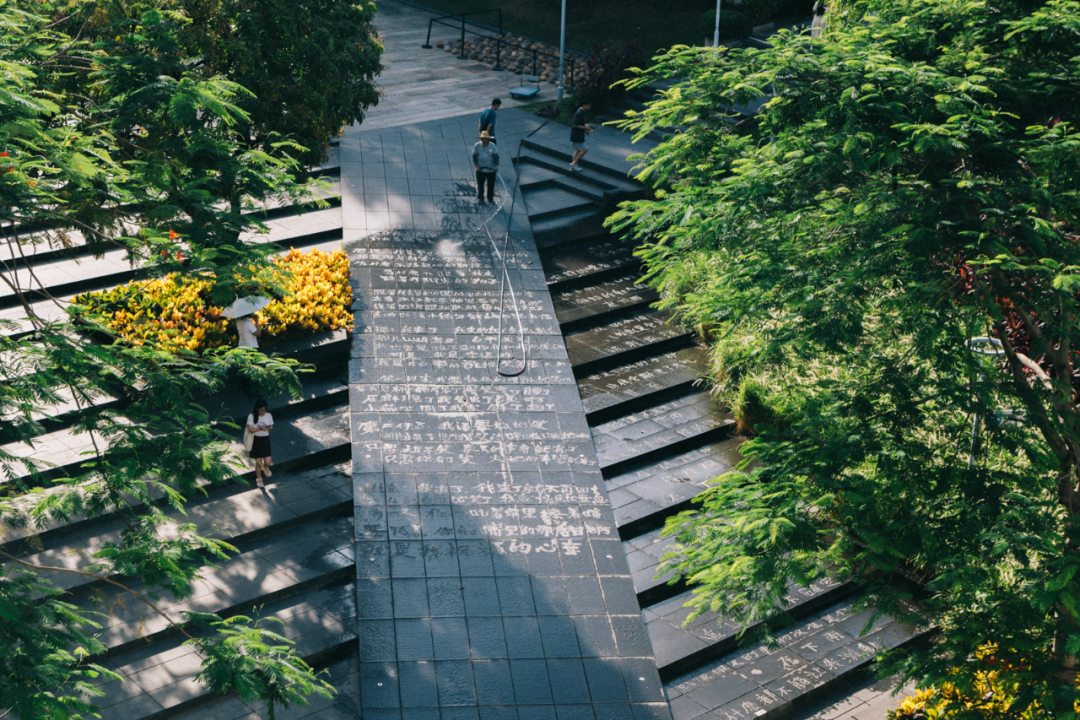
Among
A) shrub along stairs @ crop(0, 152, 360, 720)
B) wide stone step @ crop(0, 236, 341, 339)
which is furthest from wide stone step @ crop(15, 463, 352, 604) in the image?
wide stone step @ crop(0, 236, 341, 339)

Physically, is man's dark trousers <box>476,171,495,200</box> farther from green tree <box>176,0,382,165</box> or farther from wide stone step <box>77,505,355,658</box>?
wide stone step <box>77,505,355,658</box>

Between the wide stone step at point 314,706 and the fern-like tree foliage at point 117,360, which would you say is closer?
the fern-like tree foliage at point 117,360

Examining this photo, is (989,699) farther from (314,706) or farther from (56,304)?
(56,304)

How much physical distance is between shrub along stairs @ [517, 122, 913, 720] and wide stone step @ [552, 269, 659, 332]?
0.02 m

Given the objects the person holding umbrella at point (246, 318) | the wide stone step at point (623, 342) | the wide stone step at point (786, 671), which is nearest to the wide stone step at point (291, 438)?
the person holding umbrella at point (246, 318)

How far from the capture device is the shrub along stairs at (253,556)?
916 centimetres

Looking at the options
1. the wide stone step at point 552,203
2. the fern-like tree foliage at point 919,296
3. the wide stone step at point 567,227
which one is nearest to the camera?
the fern-like tree foliage at point 919,296

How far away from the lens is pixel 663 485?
40.3 feet

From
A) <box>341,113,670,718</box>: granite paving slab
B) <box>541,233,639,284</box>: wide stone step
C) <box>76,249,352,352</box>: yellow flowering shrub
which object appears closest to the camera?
<box>341,113,670,718</box>: granite paving slab

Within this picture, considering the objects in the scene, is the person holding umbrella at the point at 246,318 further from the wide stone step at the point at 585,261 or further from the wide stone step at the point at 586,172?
the wide stone step at the point at 586,172

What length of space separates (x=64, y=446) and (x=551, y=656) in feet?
20.6

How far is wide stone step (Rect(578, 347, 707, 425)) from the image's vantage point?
44.1 ft

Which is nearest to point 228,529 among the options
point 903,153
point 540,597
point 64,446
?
point 64,446

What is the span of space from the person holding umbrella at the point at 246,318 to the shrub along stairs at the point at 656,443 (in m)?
4.63
